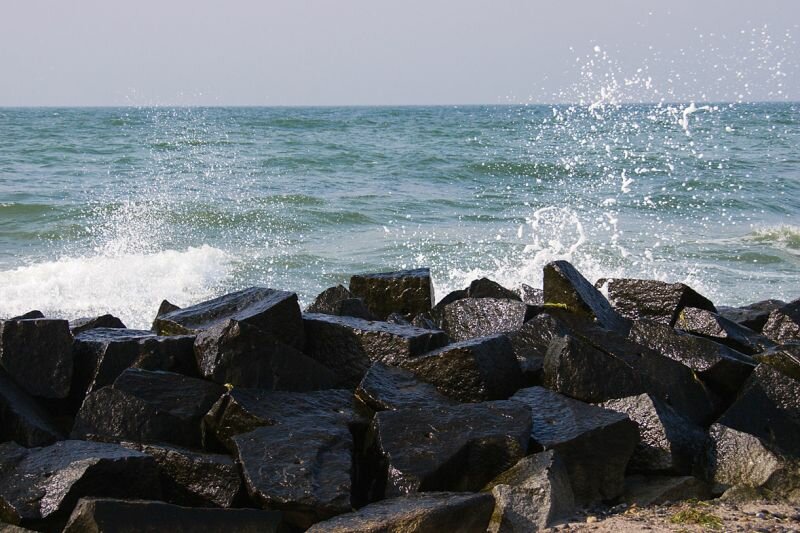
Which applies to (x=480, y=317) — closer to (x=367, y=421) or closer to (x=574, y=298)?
(x=574, y=298)

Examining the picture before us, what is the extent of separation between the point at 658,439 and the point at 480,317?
5.04 ft

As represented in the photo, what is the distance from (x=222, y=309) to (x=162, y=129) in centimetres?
2357

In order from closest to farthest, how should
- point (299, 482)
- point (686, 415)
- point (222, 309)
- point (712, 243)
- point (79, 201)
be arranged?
point (299, 482), point (686, 415), point (222, 309), point (712, 243), point (79, 201)

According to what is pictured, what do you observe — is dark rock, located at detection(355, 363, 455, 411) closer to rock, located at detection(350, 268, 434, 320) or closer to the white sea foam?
rock, located at detection(350, 268, 434, 320)

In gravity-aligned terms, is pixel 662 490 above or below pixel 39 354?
below

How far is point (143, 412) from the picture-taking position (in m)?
3.51

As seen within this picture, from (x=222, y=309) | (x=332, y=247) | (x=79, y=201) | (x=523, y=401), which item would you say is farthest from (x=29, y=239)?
(x=523, y=401)

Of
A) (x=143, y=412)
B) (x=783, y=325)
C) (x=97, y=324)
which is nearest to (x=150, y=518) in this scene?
(x=143, y=412)

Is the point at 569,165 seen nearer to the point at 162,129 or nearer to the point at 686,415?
the point at 162,129

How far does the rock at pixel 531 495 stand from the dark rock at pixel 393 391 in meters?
0.52

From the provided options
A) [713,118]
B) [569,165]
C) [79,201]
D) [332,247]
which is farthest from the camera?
[713,118]

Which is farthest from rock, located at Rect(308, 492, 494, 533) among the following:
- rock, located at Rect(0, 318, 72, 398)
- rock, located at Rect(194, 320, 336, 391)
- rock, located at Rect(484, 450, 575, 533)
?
rock, located at Rect(0, 318, 72, 398)

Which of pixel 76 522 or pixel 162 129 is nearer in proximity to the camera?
pixel 76 522

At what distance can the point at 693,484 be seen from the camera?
363 cm
